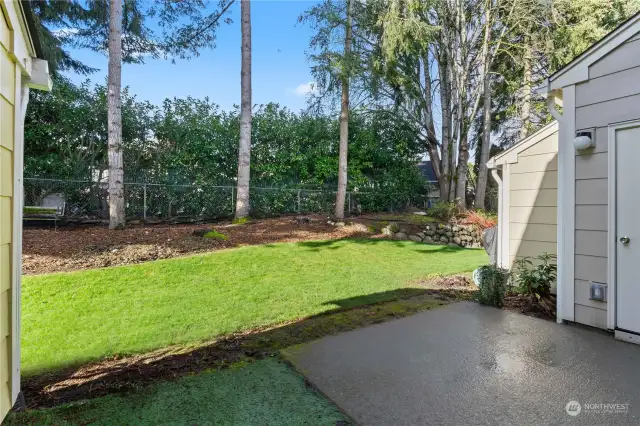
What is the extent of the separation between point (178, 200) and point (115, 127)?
2846 millimetres

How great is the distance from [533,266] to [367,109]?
384 inches

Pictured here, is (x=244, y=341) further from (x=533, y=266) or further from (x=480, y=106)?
(x=480, y=106)

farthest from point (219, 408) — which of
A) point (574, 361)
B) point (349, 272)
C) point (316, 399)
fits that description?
point (349, 272)

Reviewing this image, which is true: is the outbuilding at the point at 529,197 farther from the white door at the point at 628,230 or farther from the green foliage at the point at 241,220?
the green foliage at the point at 241,220

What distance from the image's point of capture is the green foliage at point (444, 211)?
36.9 feet

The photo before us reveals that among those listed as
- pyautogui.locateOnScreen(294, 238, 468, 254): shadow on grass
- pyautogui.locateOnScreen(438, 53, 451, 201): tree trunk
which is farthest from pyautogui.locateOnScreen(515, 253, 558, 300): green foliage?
pyautogui.locateOnScreen(438, 53, 451, 201): tree trunk

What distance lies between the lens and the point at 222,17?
1044 cm

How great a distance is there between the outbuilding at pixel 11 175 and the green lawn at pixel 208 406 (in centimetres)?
35

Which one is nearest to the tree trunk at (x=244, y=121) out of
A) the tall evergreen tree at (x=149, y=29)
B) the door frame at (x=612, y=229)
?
the tall evergreen tree at (x=149, y=29)

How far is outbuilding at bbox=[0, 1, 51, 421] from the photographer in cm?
206

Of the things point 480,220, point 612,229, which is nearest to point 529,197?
point 612,229

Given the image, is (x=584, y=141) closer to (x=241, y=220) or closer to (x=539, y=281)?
(x=539, y=281)

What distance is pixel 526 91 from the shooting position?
12.0 m

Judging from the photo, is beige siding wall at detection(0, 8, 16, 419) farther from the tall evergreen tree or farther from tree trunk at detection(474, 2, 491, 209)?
tree trunk at detection(474, 2, 491, 209)
